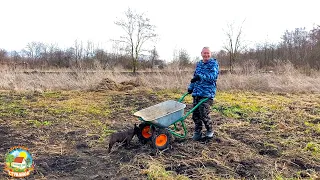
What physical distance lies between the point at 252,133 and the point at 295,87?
7.99 m

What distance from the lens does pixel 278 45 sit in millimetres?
25438

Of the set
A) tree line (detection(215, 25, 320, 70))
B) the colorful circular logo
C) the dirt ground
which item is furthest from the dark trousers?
tree line (detection(215, 25, 320, 70))

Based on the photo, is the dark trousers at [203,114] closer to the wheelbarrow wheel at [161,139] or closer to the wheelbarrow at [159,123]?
the wheelbarrow at [159,123]

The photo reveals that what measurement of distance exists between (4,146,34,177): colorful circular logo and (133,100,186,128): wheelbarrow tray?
1607 mm

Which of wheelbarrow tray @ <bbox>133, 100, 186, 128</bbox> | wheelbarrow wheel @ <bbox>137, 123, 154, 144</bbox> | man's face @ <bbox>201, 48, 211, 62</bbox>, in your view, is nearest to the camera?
wheelbarrow tray @ <bbox>133, 100, 186, 128</bbox>

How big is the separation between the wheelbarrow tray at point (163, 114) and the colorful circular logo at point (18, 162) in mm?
1607

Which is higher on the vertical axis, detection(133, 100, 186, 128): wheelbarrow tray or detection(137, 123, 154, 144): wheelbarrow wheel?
detection(133, 100, 186, 128): wheelbarrow tray

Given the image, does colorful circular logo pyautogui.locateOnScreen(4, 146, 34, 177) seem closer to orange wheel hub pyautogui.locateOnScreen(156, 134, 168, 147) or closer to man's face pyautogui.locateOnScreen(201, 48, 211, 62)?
orange wheel hub pyautogui.locateOnScreen(156, 134, 168, 147)

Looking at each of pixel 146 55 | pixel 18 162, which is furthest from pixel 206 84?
pixel 146 55

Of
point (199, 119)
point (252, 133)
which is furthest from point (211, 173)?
point (252, 133)

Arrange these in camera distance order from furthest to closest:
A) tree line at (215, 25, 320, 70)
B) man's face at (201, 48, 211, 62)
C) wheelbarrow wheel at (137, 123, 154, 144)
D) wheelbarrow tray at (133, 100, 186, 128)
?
1. tree line at (215, 25, 320, 70)
2. man's face at (201, 48, 211, 62)
3. wheelbarrow wheel at (137, 123, 154, 144)
4. wheelbarrow tray at (133, 100, 186, 128)

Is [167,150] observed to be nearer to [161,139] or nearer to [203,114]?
[161,139]

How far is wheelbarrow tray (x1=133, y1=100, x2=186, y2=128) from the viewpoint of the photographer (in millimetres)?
3715

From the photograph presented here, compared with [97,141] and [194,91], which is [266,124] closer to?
[194,91]
